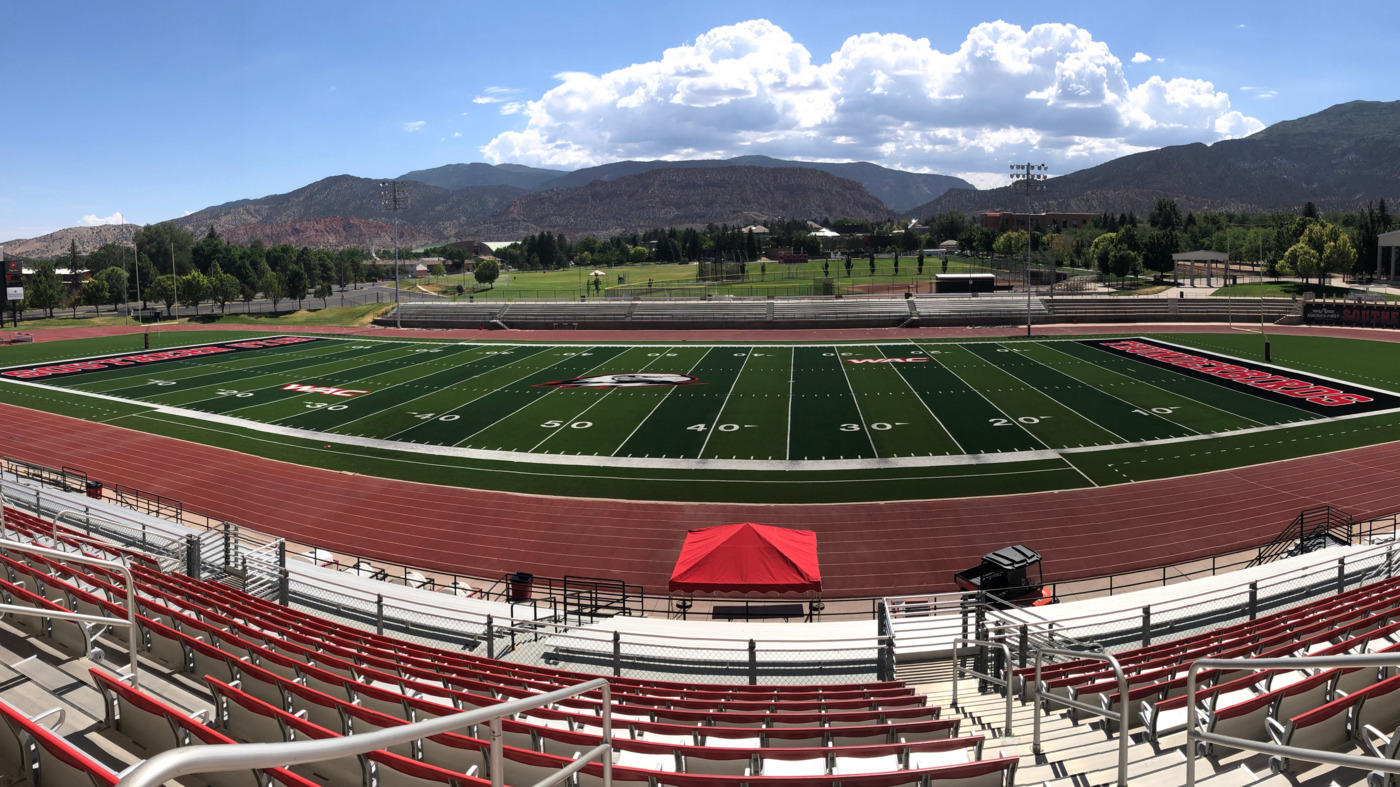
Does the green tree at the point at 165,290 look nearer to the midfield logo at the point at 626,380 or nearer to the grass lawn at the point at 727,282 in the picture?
the grass lawn at the point at 727,282

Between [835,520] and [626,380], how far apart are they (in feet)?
78.3

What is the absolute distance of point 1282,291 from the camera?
261 ft

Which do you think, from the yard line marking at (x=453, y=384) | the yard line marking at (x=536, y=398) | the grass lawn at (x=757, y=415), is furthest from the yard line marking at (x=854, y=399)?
the yard line marking at (x=453, y=384)

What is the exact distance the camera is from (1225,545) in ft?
70.7

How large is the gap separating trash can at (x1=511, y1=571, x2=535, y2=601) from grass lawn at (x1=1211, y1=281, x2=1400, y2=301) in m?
74.9

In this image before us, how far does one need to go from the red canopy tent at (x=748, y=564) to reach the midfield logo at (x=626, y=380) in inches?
1036

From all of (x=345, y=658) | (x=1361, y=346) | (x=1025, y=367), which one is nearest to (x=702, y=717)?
(x=345, y=658)

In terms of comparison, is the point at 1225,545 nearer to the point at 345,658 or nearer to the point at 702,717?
the point at 702,717

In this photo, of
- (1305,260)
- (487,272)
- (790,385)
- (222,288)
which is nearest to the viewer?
(790,385)

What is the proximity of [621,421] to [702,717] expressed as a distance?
27.0 m

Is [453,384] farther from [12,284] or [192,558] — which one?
[12,284]

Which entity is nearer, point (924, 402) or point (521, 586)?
point (521, 586)

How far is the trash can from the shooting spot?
1841 cm

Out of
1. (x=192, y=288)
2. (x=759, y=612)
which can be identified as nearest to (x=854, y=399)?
(x=759, y=612)
